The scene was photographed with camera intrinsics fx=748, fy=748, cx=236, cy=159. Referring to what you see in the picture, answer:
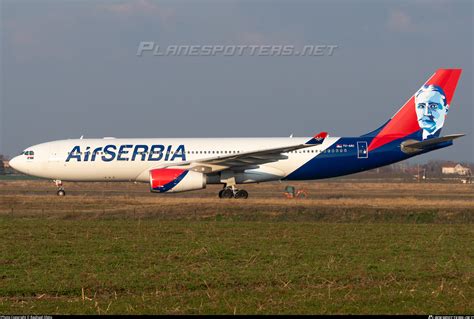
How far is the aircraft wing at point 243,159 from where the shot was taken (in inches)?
1236

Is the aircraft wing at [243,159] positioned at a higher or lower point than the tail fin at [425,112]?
lower

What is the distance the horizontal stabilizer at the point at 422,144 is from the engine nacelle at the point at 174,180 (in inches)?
377

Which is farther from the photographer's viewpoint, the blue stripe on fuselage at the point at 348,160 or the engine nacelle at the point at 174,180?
the blue stripe on fuselage at the point at 348,160

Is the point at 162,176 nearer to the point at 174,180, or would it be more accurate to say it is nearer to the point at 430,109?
the point at 174,180

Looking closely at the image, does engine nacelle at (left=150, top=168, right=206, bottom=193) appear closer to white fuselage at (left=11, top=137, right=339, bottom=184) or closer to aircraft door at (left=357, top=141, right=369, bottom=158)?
white fuselage at (left=11, top=137, right=339, bottom=184)

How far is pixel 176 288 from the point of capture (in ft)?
34.2

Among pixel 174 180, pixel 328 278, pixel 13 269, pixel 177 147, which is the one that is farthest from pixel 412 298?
pixel 177 147

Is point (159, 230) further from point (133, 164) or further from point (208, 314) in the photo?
point (133, 164)

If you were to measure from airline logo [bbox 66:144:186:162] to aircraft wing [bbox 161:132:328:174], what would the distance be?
86 cm

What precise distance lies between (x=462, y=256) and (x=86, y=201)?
66.5ft

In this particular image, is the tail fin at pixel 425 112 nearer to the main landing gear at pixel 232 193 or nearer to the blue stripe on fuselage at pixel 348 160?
the blue stripe on fuselage at pixel 348 160

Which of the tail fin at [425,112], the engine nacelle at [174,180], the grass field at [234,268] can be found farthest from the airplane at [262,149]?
the grass field at [234,268]

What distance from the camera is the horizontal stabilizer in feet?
106

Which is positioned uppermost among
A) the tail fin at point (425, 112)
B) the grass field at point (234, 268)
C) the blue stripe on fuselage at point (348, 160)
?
the tail fin at point (425, 112)
